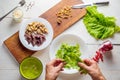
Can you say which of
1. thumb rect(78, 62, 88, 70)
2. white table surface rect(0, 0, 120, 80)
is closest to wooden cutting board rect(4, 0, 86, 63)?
white table surface rect(0, 0, 120, 80)

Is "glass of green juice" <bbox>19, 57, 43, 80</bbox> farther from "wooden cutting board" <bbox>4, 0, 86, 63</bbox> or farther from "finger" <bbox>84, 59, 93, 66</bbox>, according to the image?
"finger" <bbox>84, 59, 93, 66</bbox>

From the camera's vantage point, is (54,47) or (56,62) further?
(54,47)

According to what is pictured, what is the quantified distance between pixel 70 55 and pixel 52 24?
20 centimetres

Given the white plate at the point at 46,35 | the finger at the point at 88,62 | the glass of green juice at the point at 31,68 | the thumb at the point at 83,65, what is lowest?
the glass of green juice at the point at 31,68

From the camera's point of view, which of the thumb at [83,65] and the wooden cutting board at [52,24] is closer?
the thumb at [83,65]

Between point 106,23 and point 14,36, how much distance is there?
50cm

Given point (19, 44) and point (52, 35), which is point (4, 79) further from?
point (52, 35)

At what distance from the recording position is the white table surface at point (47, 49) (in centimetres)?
166

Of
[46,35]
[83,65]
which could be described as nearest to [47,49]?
[46,35]

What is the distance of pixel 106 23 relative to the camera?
1769 millimetres

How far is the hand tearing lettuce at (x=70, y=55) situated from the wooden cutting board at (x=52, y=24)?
0.31 ft

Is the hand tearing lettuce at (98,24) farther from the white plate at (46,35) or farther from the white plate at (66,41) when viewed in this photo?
the white plate at (46,35)

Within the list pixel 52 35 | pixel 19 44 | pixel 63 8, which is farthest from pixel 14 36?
pixel 63 8

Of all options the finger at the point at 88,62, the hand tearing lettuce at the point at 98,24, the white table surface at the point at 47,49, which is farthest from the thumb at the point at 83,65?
the hand tearing lettuce at the point at 98,24
